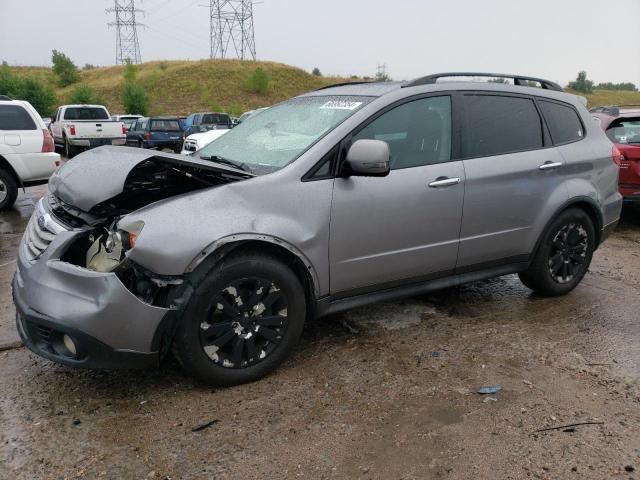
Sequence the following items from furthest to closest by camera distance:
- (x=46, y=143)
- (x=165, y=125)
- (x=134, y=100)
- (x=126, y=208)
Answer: (x=134, y=100) < (x=165, y=125) < (x=46, y=143) < (x=126, y=208)

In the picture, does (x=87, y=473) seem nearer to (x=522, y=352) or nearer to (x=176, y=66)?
(x=522, y=352)

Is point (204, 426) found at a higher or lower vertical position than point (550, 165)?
lower

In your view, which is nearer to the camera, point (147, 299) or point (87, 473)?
point (87, 473)

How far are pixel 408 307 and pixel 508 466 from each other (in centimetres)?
196

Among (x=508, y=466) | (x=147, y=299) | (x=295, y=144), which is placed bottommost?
(x=508, y=466)

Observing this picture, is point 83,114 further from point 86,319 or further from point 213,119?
point 86,319

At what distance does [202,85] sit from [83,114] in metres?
48.6

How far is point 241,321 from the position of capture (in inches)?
115

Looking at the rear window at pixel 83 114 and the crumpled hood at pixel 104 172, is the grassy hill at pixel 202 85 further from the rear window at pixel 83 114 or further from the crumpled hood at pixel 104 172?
the crumpled hood at pixel 104 172

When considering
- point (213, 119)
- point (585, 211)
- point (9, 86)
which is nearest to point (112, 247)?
point (585, 211)

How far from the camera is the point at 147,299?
107 inches

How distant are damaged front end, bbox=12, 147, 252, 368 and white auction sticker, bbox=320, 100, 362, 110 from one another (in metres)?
0.90

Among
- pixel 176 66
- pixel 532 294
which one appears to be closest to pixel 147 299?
pixel 532 294

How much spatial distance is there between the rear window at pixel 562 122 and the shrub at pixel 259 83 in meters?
61.0
